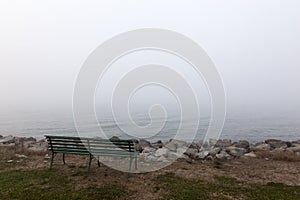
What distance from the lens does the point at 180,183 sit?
6.48 meters

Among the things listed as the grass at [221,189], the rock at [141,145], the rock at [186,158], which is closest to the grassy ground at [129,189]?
the grass at [221,189]

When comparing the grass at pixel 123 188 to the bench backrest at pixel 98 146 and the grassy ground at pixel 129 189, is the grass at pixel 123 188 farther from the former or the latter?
the bench backrest at pixel 98 146

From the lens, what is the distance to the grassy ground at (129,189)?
5.61 metres

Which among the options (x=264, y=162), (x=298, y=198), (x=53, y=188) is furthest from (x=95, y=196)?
(x=264, y=162)

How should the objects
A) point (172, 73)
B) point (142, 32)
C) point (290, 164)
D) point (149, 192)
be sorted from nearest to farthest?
point (149, 192) < point (290, 164) < point (142, 32) < point (172, 73)

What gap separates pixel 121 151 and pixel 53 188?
2.01m

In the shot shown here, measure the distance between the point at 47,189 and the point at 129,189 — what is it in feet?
6.80

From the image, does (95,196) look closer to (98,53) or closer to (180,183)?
(180,183)

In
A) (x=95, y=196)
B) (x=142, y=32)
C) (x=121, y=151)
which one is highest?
(x=142, y=32)

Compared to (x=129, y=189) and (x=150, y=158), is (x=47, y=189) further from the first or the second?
(x=150, y=158)

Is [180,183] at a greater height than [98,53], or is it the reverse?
[98,53]

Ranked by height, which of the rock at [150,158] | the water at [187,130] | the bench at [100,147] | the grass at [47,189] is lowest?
the water at [187,130]

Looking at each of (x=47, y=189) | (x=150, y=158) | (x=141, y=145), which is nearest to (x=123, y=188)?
(x=47, y=189)

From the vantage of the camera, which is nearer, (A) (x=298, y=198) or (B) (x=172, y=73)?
(A) (x=298, y=198)
